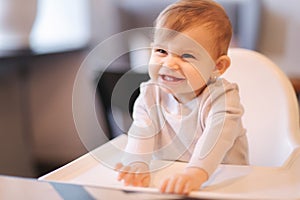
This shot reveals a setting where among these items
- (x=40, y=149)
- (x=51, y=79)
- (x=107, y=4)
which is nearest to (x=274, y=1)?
(x=107, y=4)

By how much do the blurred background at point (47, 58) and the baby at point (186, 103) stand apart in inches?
34.4

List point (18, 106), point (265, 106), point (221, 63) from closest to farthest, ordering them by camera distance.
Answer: point (221, 63) → point (265, 106) → point (18, 106)

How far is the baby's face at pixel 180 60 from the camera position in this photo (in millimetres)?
359

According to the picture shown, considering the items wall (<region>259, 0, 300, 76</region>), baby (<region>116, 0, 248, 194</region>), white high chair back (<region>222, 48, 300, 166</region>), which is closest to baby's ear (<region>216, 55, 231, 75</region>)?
baby (<region>116, 0, 248, 194</region>)

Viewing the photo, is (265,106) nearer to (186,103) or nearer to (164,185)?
(186,103)

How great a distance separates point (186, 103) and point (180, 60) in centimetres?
10

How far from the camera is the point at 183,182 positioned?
319 millimetres

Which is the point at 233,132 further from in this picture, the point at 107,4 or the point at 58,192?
the point at 107,4

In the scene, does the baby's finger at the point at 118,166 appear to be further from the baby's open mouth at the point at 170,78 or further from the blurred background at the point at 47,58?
the blurred background at the point at 47,58

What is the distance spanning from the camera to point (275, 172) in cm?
40

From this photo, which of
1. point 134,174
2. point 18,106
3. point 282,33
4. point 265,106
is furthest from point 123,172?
point 282,33

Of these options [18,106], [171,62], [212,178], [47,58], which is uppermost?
[171,62]

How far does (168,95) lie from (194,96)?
0.03 metres

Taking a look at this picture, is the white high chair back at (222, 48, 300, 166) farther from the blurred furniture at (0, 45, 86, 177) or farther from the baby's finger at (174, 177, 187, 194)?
the blurred furniture at (0, 45, 86, 177)
